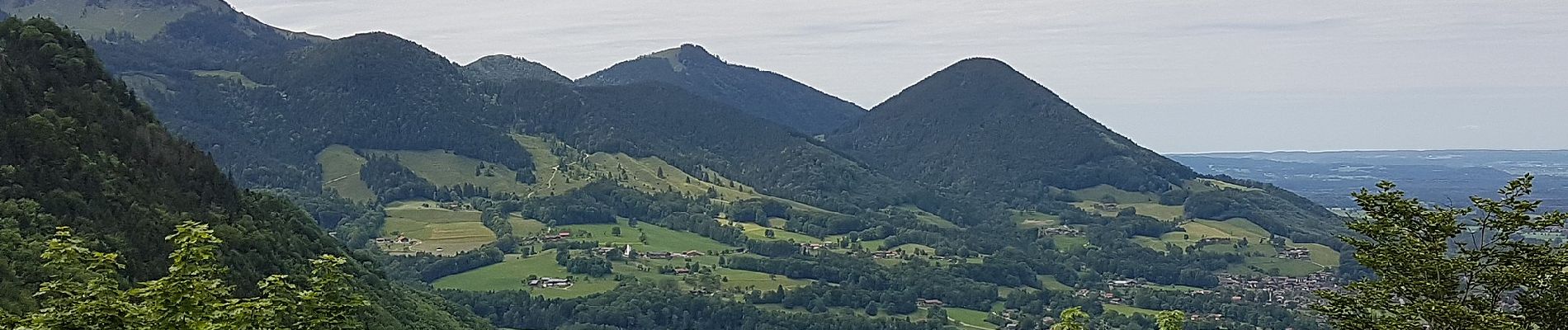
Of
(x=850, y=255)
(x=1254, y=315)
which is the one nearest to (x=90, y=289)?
(x=1254, y=315)

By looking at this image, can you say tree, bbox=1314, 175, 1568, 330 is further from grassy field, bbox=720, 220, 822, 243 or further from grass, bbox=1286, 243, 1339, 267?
grass, bbox=1286, 243, 1339, 267

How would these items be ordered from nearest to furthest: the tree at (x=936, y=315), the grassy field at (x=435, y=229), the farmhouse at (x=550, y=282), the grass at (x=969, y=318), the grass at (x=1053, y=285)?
the tree at (x=936, y=315)
the grass at (x=969, y=318)
the farmhouse at (x=550, y=282)
the grassy field at (x=435, y=229)
the grass at (x=1053, y=285)

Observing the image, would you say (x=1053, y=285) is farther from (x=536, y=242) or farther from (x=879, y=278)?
(x=536, y=242)

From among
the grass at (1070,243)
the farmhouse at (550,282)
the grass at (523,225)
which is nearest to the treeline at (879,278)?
the farmhouse at (550,282)

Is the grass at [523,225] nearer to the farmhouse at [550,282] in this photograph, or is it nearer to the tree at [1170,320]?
the farmhouse at [550,282]

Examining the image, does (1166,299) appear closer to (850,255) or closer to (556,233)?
(850,255)

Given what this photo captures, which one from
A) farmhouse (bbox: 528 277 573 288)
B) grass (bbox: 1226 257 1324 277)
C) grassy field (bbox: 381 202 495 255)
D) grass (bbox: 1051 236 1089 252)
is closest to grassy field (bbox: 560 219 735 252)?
grassy field (bbox: 381 202 495 255)
